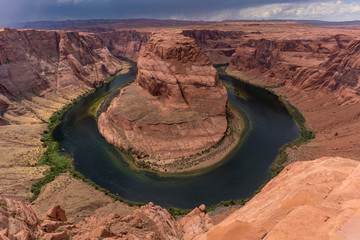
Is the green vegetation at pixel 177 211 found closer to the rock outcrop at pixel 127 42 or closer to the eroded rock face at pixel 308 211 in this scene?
the eroded rock face at pixel 308 211

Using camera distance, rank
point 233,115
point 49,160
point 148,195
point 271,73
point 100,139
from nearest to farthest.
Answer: point 148,195 → point 49,160 → point 100,139 → point 233,115 → point 271,73

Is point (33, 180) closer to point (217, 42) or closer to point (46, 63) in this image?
point (46, 63)

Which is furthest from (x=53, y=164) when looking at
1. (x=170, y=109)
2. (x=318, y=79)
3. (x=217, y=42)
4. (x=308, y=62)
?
(x=217, y=42)

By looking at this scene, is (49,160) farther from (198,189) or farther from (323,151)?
(323,151)

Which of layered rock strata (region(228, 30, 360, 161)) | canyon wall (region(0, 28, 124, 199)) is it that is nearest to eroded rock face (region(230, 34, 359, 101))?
layered rock strata (region(228, 30, 360, 161))

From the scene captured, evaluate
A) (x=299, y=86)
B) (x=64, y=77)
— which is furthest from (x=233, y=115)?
(x=64, y=77)

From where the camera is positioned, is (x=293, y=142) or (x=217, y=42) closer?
(x=293, y=142)
